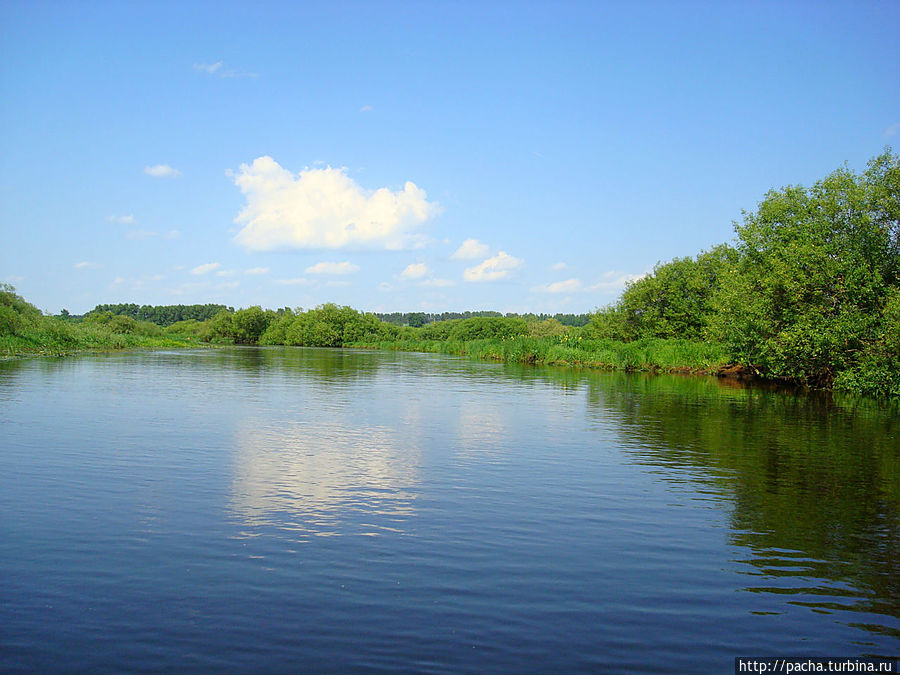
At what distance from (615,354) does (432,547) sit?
60409mm

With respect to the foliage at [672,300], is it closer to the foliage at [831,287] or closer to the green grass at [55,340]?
the foliage at [831,287]

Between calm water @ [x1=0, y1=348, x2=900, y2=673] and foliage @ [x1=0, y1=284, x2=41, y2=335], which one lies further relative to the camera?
foliage @ [x1=0, y1=284, x2=41, y2=335]

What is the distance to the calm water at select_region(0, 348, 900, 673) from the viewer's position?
23.2 feet

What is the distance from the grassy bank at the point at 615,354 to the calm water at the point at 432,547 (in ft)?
130

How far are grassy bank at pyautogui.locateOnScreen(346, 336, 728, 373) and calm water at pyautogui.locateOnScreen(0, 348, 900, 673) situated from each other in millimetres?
39701

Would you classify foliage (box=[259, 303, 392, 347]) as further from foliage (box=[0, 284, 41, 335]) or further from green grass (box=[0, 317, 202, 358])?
foliage (box=[0, 284, 41, 335])

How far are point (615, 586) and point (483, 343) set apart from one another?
284ft

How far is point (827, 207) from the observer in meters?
42.1

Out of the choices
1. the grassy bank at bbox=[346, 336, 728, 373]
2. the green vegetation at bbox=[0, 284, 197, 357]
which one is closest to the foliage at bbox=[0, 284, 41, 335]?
the green vegetation at bbox=[0, 284, 197, 357]

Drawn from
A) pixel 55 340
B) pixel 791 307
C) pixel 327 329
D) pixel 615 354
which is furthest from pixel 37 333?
pixel 327 329

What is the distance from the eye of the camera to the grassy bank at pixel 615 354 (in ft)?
202

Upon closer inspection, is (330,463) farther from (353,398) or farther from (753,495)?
(353,398)

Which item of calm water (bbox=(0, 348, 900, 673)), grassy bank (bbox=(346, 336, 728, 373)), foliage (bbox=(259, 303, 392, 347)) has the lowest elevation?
calm water (bbox=(0, 348, 900, 673))

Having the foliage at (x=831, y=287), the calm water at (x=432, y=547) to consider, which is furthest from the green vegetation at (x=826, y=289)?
the calm water at (x=432, y=547)
